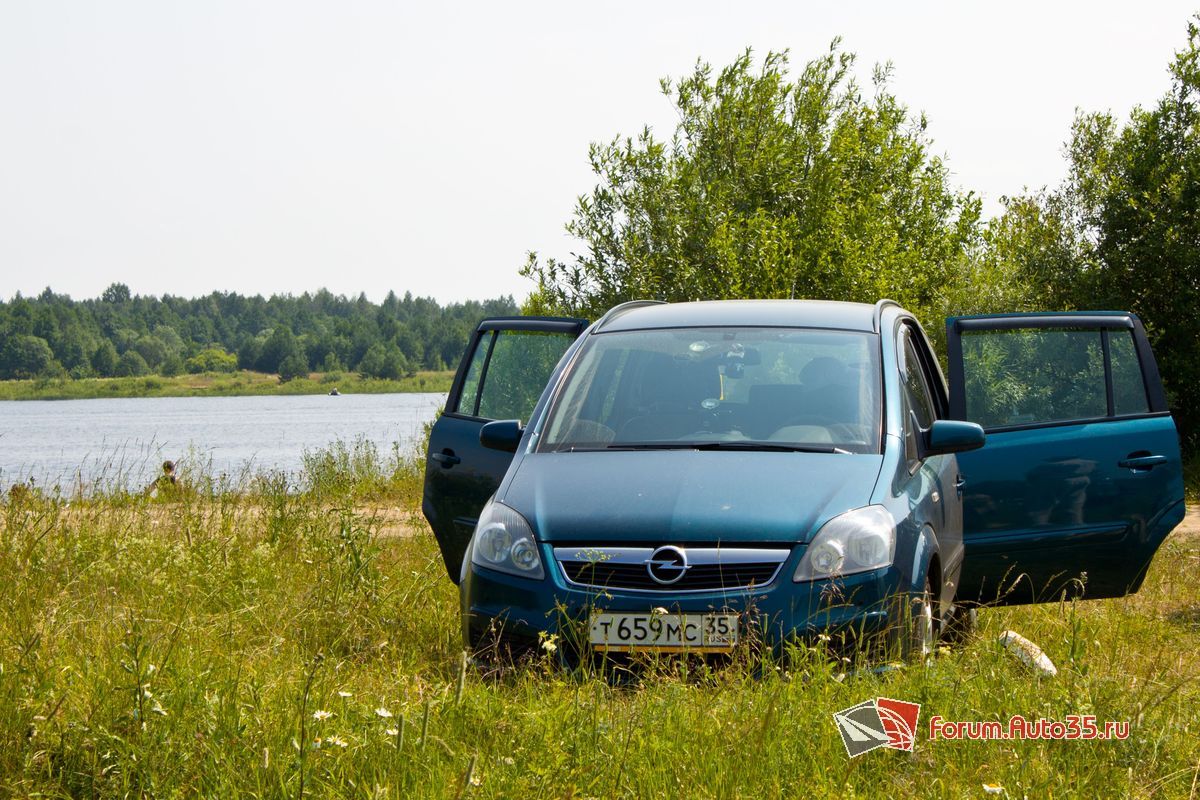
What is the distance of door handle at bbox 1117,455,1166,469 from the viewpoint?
20.8 feet

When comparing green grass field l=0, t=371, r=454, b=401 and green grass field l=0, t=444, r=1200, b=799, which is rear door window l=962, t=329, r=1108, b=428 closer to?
green grass field l=0, t=444, r=1200, b=799

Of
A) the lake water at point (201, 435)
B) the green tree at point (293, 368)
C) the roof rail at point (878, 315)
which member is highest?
the roof rail at point (878, 315)

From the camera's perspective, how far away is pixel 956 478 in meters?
6.36

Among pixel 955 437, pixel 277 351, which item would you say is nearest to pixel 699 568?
pixel 955 437

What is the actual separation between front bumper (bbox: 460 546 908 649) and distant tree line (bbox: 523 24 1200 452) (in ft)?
41.6

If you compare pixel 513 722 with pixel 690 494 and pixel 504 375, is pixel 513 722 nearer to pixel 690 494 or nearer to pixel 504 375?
pixel 690 494

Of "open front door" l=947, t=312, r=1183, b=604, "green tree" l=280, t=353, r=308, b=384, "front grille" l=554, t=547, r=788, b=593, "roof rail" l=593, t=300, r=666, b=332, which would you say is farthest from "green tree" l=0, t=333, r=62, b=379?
"front grille" l=554, t=547, r=788, b=593

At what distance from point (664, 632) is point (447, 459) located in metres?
2.78

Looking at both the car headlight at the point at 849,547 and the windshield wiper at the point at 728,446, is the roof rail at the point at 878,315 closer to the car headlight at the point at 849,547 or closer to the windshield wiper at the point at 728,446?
the windshield wiper at the point at 728,446

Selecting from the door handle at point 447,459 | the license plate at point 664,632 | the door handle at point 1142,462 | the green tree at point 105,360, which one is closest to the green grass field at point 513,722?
the license plate at point 664,632

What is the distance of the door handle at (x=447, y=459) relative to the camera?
7.08m

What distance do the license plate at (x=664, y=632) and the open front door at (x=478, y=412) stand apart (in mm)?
2229

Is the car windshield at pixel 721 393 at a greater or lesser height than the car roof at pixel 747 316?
lesser

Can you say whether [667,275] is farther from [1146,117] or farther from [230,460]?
[230,460]
